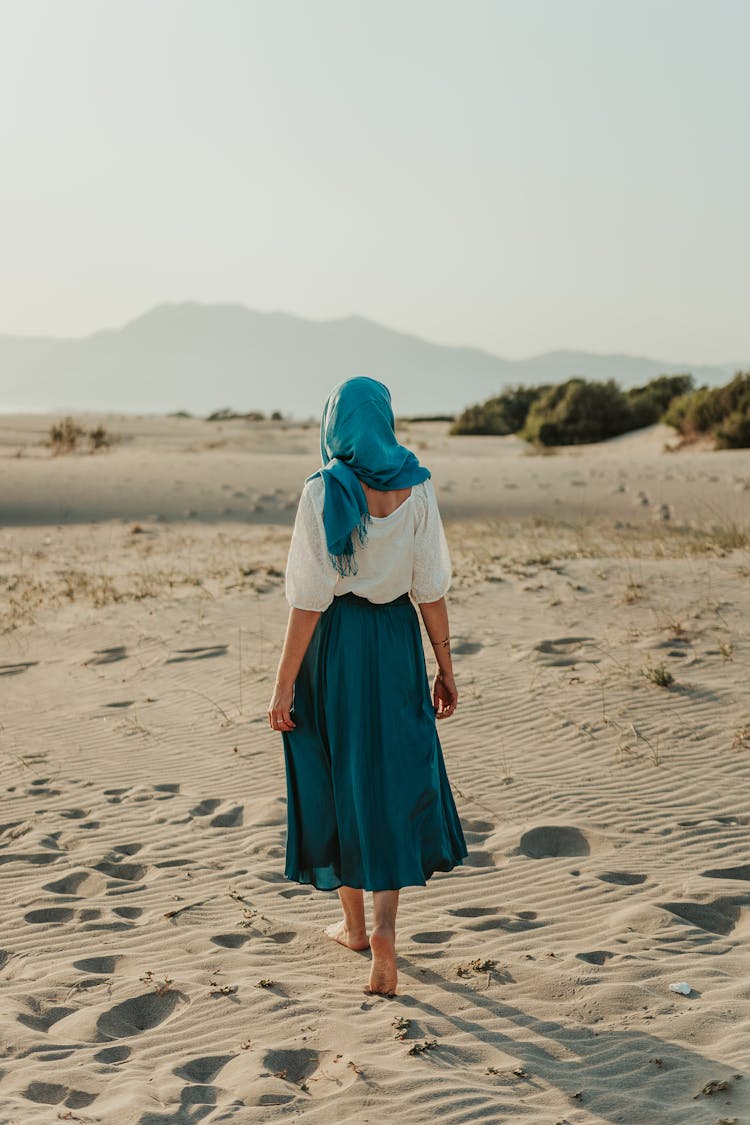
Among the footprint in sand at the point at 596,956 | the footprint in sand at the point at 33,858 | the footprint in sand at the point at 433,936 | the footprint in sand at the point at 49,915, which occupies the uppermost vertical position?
the footprint in sand at the point at 596,956

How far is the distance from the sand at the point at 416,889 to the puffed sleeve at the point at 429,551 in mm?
1392

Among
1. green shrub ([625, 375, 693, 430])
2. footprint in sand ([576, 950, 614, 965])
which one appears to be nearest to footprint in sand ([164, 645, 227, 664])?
footprint in sand ([576, 950, 614, 965])

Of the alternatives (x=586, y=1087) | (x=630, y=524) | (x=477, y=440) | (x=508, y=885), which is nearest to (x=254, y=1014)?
(x=586, y=1087)

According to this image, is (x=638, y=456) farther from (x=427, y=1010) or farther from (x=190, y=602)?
(x=427, y=1010)

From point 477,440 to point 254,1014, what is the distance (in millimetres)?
27940

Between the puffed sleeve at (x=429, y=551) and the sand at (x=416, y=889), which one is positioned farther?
the puffed sleeve at (x=429, y=551)

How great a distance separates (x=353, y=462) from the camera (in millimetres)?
3686

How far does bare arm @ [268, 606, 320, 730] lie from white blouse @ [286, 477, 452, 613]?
Answer: 0.16 ft

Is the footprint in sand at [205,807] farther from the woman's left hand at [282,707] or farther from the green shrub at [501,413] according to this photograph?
the green shrub at [501,413]

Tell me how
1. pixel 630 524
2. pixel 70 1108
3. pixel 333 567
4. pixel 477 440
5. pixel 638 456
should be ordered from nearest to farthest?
pixel 70 1108, pixel 333 567, pixel 630 524, pixel 638 456, pixel 477 440

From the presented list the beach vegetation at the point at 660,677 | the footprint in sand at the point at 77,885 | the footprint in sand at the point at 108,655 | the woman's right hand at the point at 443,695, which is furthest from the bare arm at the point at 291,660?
the footprint in sand at the point at 108,655

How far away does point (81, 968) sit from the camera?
4117mm

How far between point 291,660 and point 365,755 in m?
0.42

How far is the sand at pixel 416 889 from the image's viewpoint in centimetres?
329
